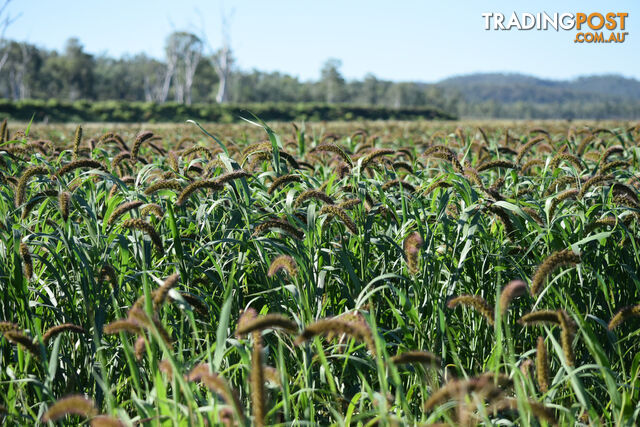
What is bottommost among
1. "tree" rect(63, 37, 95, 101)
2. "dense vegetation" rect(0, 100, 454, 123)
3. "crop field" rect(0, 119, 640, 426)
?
"crop field" rect(0, 119, 640, 426)

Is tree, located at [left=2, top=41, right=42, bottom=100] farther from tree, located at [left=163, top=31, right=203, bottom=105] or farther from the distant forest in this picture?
tree, located at [left=163, top=31, right=203, bottom=105]

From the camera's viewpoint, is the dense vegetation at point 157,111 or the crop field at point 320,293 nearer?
the crop field at point 320,293

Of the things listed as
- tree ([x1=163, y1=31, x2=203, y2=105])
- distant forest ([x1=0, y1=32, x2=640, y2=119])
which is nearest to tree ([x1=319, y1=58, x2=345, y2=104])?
distant forest ([x1=0, y1=32, x2=640, y2=119])

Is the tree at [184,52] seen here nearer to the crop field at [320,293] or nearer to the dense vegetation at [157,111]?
the dense vegetation at [157,111]

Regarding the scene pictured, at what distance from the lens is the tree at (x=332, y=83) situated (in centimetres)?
13488

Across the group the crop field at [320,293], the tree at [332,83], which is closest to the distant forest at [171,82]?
the tree at [332,83]

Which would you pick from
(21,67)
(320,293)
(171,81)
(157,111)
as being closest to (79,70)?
(21,67)

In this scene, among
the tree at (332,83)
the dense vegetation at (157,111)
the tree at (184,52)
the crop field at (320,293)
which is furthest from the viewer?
the tree at (332,83)

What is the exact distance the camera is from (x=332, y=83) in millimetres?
137000

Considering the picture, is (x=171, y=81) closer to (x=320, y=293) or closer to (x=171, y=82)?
(x=171, y=82)

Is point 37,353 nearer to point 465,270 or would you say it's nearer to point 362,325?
point 362,325

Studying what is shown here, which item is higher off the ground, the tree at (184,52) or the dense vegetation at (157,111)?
the tree at (184,52)

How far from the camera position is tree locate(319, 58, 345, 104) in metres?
135

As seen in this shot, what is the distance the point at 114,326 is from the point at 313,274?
1.39 meters
